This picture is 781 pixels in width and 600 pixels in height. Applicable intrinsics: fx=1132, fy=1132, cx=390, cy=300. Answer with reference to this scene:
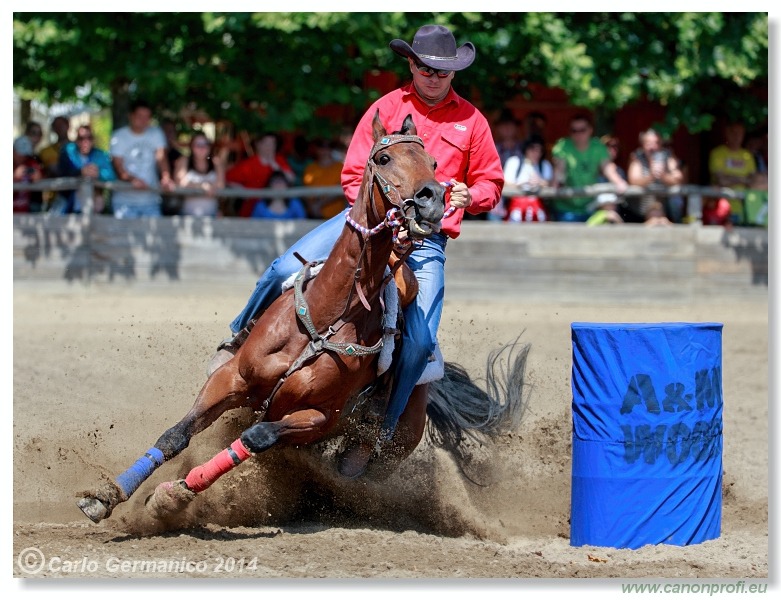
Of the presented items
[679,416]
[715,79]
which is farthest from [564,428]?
[715,79]

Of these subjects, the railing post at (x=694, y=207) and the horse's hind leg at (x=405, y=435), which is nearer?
the horse's hind leg at (x=405, y=435)

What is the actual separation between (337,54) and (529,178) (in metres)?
2.88

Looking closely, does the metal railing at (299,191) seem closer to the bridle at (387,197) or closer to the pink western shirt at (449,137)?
the pink western shirt at (449,137)

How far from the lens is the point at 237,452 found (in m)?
5.45

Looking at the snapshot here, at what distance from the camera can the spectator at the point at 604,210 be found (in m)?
13.6

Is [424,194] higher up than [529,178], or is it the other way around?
[529,178]

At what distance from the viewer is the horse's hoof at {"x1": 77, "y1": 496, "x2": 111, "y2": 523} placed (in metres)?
5.25

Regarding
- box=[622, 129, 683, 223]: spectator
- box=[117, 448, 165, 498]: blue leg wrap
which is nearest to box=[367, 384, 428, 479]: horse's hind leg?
box=[117, 448, 165, 498]: blue leg wrap

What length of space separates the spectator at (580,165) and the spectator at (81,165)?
531 centimetres

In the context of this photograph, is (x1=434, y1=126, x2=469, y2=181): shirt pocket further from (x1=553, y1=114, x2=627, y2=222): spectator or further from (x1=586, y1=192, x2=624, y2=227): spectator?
(x1=586, y1=192, x2=624, y2=227): spectator

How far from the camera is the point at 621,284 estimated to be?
13.8 m

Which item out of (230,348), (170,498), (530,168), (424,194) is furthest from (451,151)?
(530,168)

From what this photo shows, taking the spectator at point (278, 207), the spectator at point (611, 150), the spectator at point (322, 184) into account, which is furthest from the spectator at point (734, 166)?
the spectator at point (278, 207)

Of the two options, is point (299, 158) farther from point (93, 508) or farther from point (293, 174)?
point (93, 508)
